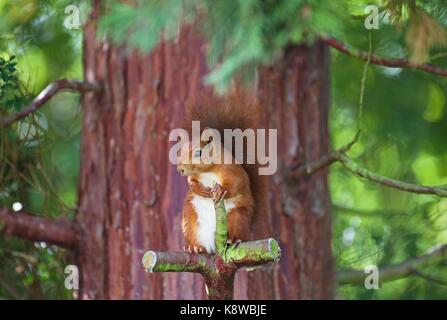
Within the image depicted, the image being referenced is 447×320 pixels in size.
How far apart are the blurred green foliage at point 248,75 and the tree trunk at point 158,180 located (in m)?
0.09

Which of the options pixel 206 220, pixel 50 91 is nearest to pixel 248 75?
pixel 50 91

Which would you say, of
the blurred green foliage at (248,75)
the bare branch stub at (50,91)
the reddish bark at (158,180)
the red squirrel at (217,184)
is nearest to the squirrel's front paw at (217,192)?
the red squirrel at (217,184)

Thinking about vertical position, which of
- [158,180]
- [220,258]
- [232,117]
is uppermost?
[158,180]

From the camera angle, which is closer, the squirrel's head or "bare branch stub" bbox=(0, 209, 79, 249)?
the squirrel's head

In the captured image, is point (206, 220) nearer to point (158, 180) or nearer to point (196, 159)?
point (196, 159)

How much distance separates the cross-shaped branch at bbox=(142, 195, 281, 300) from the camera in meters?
0.77

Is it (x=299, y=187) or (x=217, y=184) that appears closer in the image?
(x=217, y=184)

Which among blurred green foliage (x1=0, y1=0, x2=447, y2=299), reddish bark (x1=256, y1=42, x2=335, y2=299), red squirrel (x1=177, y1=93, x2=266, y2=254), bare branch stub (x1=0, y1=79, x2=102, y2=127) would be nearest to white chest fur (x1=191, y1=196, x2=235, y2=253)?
red squirrel (x1=177, y1=93, x2=266, y2=254)

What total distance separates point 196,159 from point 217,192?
52 mm

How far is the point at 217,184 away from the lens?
2.53ft

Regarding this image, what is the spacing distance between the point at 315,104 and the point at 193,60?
0.28 meters

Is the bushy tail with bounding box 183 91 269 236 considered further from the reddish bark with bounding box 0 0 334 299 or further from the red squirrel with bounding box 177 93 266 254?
the reddish bark with bounding box 0 0 334 299

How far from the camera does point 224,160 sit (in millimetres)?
765

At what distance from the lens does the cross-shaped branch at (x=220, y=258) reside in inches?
30.5
